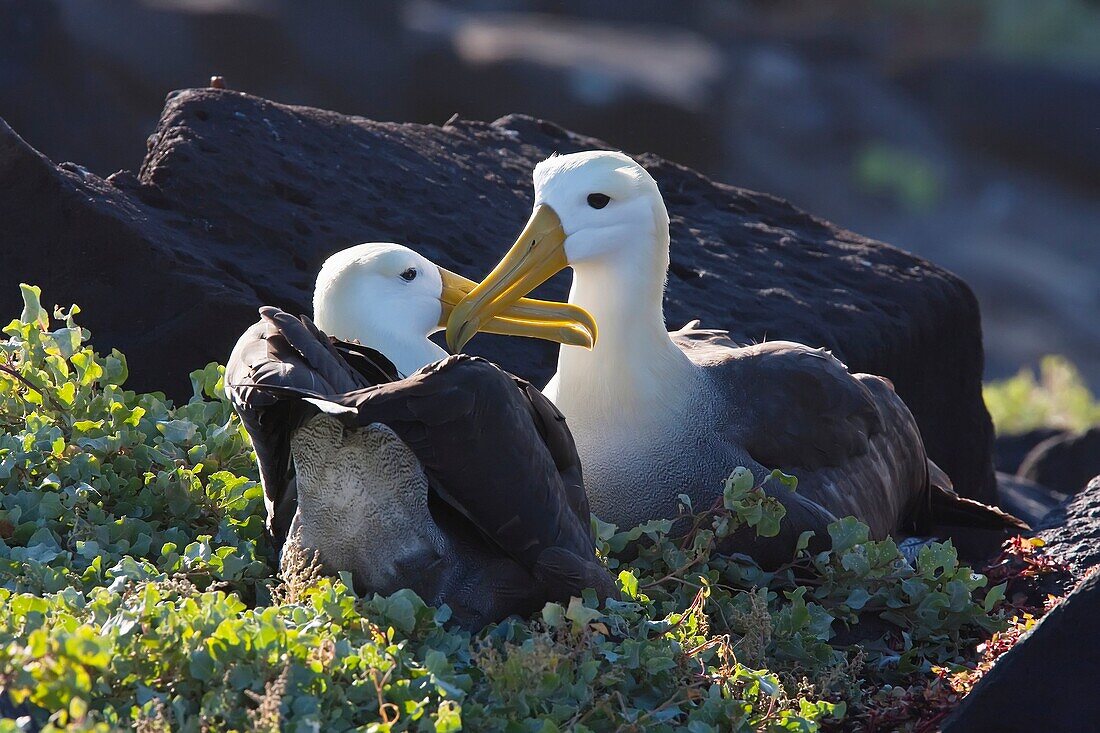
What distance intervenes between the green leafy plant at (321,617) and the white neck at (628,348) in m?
0.43

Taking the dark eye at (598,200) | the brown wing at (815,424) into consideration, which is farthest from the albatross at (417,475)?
the brown wing at (815,424)

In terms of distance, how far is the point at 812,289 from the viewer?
264 inches

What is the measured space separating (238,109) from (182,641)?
3.50 m

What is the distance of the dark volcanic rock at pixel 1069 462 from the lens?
853cm

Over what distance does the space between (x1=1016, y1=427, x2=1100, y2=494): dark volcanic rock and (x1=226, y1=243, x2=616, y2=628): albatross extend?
531cm

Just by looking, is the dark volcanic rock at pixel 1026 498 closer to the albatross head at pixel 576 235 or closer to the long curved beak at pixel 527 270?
the albatross head at pixel 576 235

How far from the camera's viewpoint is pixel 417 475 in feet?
11.5

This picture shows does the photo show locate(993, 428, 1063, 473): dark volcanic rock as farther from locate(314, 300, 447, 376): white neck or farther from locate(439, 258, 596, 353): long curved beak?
locate(314, 300, 447, 376): white neck

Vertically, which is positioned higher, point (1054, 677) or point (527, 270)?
point (527, 270)

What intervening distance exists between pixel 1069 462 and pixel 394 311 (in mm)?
4936

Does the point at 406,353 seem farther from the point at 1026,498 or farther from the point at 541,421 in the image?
the point at 1026,498

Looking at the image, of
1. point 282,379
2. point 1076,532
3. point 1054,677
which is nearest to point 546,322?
point 282,379

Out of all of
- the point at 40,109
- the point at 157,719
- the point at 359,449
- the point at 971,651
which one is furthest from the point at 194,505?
the point at 40,109

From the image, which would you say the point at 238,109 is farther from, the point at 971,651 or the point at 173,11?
the point at 173,11
